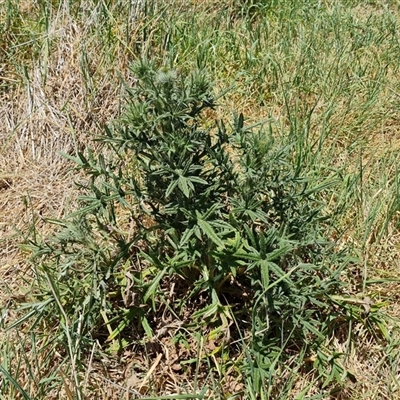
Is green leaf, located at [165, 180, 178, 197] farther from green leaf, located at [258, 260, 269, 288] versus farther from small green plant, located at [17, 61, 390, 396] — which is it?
green leaf, located at [258, 260, 269, 288]

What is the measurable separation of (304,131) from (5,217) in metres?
1.33

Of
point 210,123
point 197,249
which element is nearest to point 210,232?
point 197,249

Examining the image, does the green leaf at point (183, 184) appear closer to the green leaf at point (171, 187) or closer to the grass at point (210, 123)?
the green leaf at point (171, 187)

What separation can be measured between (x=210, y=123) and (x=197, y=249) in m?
1.14

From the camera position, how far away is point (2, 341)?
208 cm

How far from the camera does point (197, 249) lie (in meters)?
1.92

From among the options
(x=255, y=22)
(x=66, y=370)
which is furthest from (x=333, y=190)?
(x=255, y=22)

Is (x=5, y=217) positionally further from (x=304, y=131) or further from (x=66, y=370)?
(x=304, y=131)

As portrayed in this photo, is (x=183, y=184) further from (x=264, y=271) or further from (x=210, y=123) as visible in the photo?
(x=210, y=123)

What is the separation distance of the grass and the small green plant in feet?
0.11

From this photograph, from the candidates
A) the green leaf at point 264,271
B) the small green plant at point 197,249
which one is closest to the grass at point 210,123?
the small green plant at point 197,249

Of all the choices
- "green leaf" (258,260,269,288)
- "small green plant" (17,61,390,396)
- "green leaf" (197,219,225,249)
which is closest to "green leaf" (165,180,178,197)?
"small green plant" (17,61,390,396)

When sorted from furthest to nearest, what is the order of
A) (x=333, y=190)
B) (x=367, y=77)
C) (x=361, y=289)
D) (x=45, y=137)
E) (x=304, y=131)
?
(x=367, y=77), (x=45, y=137), (x=304, y=131), (x=333, y=190), (x=361, y=289)

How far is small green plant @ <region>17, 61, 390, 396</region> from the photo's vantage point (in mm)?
1817
